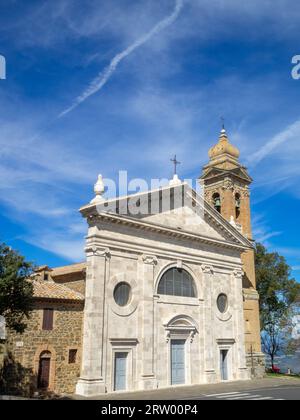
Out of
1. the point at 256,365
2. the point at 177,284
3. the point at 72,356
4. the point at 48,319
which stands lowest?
the point at 256,365

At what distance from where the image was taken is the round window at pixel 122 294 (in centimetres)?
2261

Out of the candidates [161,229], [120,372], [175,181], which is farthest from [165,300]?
[175,181]

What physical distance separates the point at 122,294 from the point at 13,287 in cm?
729

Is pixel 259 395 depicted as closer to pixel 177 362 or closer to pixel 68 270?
pixel 177 362

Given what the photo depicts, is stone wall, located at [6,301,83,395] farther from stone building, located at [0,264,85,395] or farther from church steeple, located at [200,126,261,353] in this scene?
church steeple, located at [200,126,261,353]

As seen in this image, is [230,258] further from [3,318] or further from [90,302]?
[3,318]

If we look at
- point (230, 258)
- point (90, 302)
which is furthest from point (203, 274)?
point (90, 302)

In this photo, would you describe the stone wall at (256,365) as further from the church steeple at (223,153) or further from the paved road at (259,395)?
the church steeple at (223,153)

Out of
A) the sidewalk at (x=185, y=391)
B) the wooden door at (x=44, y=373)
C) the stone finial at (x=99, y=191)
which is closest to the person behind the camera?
the sidewalk at (x=185, y=391)

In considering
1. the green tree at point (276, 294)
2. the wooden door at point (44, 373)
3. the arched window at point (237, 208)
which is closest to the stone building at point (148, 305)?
the wooden door at point (44, 373)

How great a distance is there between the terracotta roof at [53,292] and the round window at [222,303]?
997cm

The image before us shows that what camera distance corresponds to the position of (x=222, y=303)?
28609mm

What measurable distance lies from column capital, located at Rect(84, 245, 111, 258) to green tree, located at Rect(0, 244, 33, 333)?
471 cm
